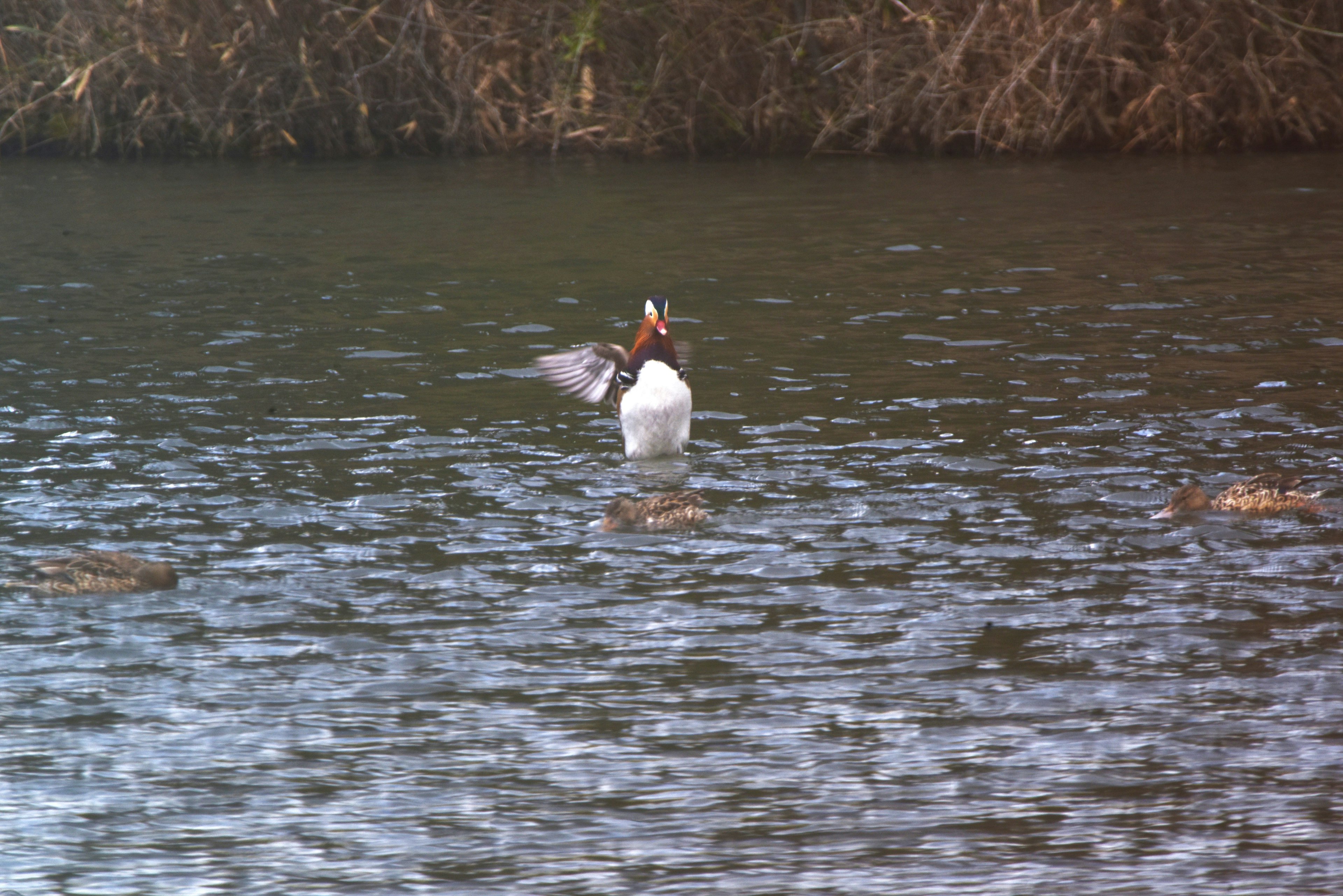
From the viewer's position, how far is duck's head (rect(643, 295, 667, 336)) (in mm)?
9594

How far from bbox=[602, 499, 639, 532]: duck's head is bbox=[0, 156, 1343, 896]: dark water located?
21cm

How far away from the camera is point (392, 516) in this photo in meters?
8.22

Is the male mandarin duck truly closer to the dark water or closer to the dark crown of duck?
the dark crown of duck

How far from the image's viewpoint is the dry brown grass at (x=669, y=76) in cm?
2402

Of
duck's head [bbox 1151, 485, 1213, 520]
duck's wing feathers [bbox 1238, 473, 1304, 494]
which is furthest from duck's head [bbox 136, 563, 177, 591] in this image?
duck's wing feathers [bbox 1238, 473, 1304, 494]

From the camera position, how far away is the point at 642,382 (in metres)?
9.32

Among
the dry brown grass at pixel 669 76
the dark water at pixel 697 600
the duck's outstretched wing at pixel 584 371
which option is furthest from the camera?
the dry brown grass at pixel 669 76

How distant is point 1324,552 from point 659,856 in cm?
396

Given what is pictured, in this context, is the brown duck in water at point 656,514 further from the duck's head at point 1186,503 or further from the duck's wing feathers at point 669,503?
the duck's head at point 1186,503

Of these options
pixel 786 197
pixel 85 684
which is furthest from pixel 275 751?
pixel 786 197

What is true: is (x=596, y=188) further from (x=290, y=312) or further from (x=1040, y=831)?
(x=1040, y=831)

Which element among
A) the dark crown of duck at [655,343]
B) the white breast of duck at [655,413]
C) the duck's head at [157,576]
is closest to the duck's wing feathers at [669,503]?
the white breast of duck at [655,413]

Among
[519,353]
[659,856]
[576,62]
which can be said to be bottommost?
[659,856]

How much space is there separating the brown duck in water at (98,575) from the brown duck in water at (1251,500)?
464cm
